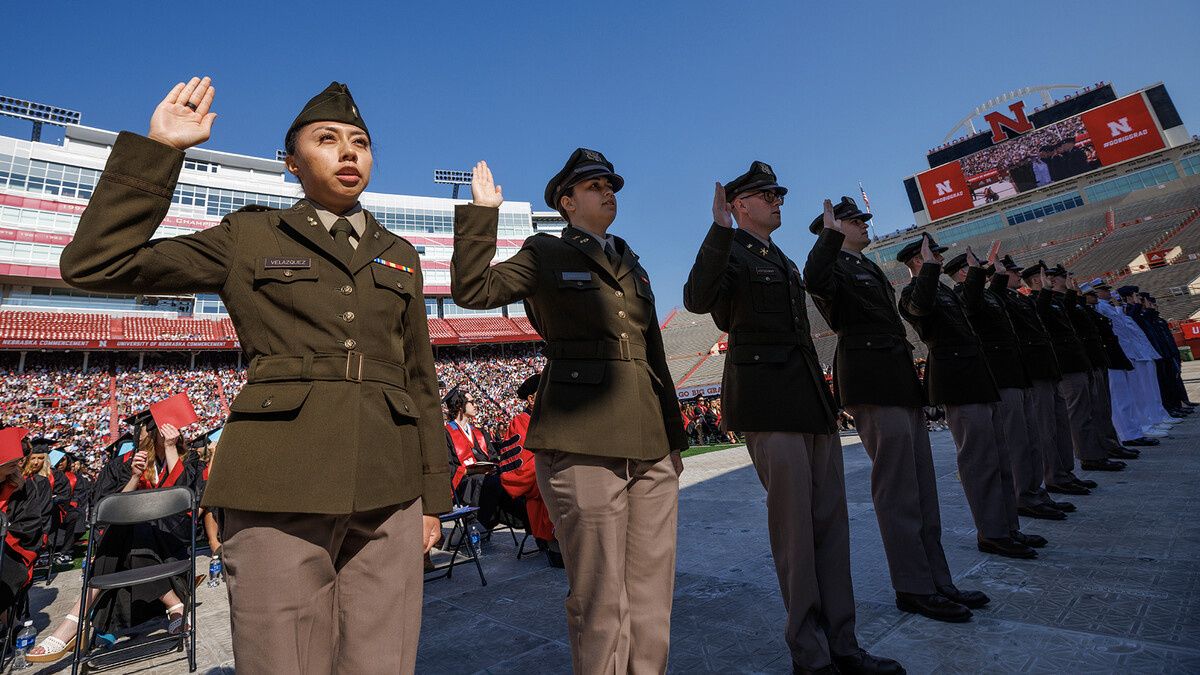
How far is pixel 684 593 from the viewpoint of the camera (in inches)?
134

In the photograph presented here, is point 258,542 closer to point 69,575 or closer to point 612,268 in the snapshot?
point 612,268

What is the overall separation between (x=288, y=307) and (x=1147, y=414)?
1187 cm

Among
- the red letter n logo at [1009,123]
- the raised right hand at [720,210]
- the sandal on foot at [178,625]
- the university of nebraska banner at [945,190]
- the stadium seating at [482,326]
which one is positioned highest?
the red letter n logo at [1009,123]

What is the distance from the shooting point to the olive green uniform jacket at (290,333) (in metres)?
1.28

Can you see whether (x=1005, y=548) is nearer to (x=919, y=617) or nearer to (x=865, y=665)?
(x=919, y=617)

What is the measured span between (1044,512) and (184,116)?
5.78 metres

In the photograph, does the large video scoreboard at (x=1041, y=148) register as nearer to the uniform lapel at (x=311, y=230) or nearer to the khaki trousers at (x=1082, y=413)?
the khaki trousers at (x=1082, y=413)

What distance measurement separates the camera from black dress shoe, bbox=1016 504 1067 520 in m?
4.30

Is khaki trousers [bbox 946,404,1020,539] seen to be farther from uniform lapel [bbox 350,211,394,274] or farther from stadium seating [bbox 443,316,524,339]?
stadium seating [bbox 443,316,524,339]

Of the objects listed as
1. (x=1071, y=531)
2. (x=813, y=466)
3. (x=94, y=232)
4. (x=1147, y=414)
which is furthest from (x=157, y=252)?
(x=1147, y=414)

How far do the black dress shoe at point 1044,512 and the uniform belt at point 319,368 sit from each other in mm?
4929

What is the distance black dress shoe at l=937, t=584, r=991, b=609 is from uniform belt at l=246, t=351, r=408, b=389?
2.91 metres

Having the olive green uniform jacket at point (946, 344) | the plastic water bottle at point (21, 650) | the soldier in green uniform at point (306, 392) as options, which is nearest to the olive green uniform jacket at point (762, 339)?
the soldier in green uniform at point (306, 392)

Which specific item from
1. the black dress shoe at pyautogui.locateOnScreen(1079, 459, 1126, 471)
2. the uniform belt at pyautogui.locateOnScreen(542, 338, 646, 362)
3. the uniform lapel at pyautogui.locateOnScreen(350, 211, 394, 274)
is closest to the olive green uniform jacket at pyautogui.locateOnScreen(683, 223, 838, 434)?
the uniform belt at pyautogui.locateOnScreen(542, 338, 646, 362)
